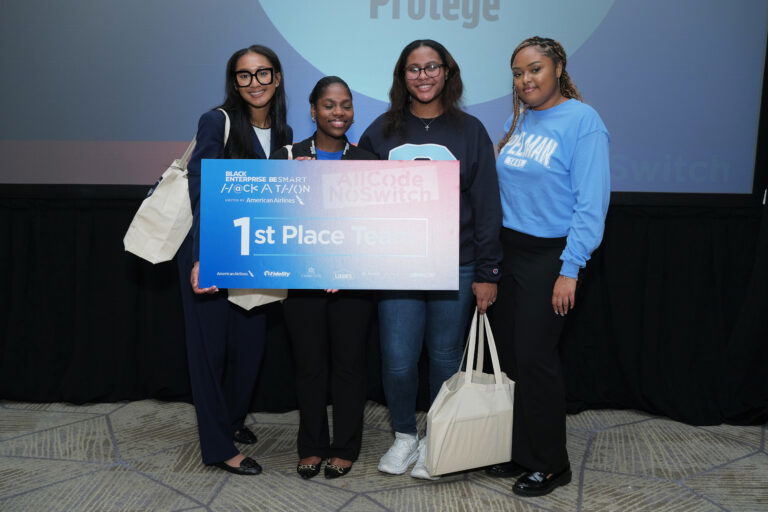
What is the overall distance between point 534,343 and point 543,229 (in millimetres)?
385

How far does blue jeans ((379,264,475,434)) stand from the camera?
2.19 meters

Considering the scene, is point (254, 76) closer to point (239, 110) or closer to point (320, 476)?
point (239, 110)

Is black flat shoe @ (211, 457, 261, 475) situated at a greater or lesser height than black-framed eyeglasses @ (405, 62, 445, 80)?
lesser

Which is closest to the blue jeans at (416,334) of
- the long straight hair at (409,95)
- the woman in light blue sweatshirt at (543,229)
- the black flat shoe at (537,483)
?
the woman in light blue sweatshirt at (543,229)

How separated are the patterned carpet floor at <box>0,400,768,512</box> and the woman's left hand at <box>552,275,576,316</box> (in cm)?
68

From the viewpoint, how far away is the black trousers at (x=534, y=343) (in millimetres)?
2072

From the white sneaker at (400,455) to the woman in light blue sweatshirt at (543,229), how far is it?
1.10 feet

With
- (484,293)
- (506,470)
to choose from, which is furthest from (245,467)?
(484,293)

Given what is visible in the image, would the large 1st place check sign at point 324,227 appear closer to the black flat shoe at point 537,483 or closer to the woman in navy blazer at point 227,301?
the woman in navy blazer at point 227,301

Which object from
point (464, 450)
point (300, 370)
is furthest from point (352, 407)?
point (464, 450)

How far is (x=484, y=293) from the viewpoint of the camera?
6.98ft

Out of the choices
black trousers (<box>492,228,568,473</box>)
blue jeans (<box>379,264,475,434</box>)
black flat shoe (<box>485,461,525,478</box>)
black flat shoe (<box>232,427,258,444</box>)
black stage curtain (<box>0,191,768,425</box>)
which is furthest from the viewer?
black stage curtain (<box>0,191,768,425</box>)

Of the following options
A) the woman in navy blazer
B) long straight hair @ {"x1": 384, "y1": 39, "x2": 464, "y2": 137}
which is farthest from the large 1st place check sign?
long straight hair @ {"x1": 384, "y1": 39, "x2": 464, "y2": 137}

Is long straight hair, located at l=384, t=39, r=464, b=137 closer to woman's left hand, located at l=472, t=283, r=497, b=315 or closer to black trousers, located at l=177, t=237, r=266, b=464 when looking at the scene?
woman's left hand, located at l=472, t=283, r=497, b=315
